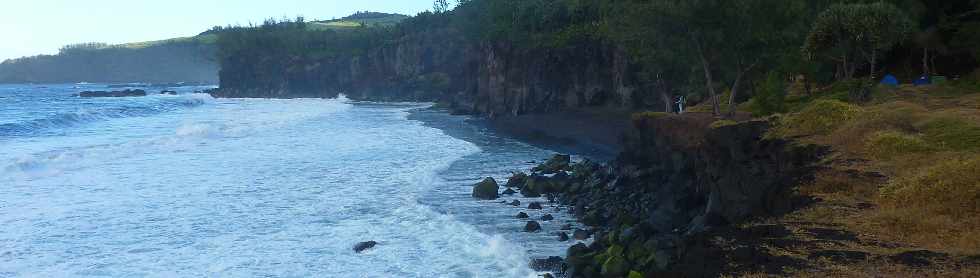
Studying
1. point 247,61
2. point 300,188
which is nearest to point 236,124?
point 300,188

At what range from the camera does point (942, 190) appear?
13297 millimetres

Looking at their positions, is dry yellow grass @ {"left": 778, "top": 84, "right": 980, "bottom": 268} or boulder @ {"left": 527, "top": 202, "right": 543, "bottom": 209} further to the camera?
boulder @ {"left": 527, "top": 202, "right": 543, "bottom": 209}

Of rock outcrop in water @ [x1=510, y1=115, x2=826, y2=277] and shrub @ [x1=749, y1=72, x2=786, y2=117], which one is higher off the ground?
shrub @ [x1=749, y1=72, x2=786, y2=117]

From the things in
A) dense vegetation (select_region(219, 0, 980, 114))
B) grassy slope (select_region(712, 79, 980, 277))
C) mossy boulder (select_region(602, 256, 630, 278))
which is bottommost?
mossy boulder (select_region(602, 256, 630, 278))

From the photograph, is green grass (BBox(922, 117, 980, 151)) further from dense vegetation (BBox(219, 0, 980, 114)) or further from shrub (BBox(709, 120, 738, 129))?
dense vegetation (BBox(219, 0, 980, 114))

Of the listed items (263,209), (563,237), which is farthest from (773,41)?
(263,209)

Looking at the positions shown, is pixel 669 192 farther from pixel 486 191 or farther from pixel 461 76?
pixel 461 76

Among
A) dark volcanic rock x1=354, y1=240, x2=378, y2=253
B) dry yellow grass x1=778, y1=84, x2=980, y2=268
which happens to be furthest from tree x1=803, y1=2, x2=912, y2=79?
dark volcanic rock x1=354, y1=240, x2=378, y2=253

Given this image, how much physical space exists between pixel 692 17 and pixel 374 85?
109m

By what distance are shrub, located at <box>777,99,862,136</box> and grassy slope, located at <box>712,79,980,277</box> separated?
55mm

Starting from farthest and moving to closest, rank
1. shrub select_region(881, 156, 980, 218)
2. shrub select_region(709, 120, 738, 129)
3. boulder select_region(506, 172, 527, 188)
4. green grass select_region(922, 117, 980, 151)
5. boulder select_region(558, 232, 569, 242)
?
boulder select_region(506, 172, 527, 188), shrub select_region(709, 120, 738, 129), boulder select_region(558, 232, 569, 242), green grass select_region(922, 117, 980, 151), shrub select_region(881, 156, 980, 218)

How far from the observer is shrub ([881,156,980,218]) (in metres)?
12.8

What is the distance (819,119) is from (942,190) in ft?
28.5

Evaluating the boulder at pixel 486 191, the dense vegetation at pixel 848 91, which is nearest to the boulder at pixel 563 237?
the dense vegetation at pixel 848 91
